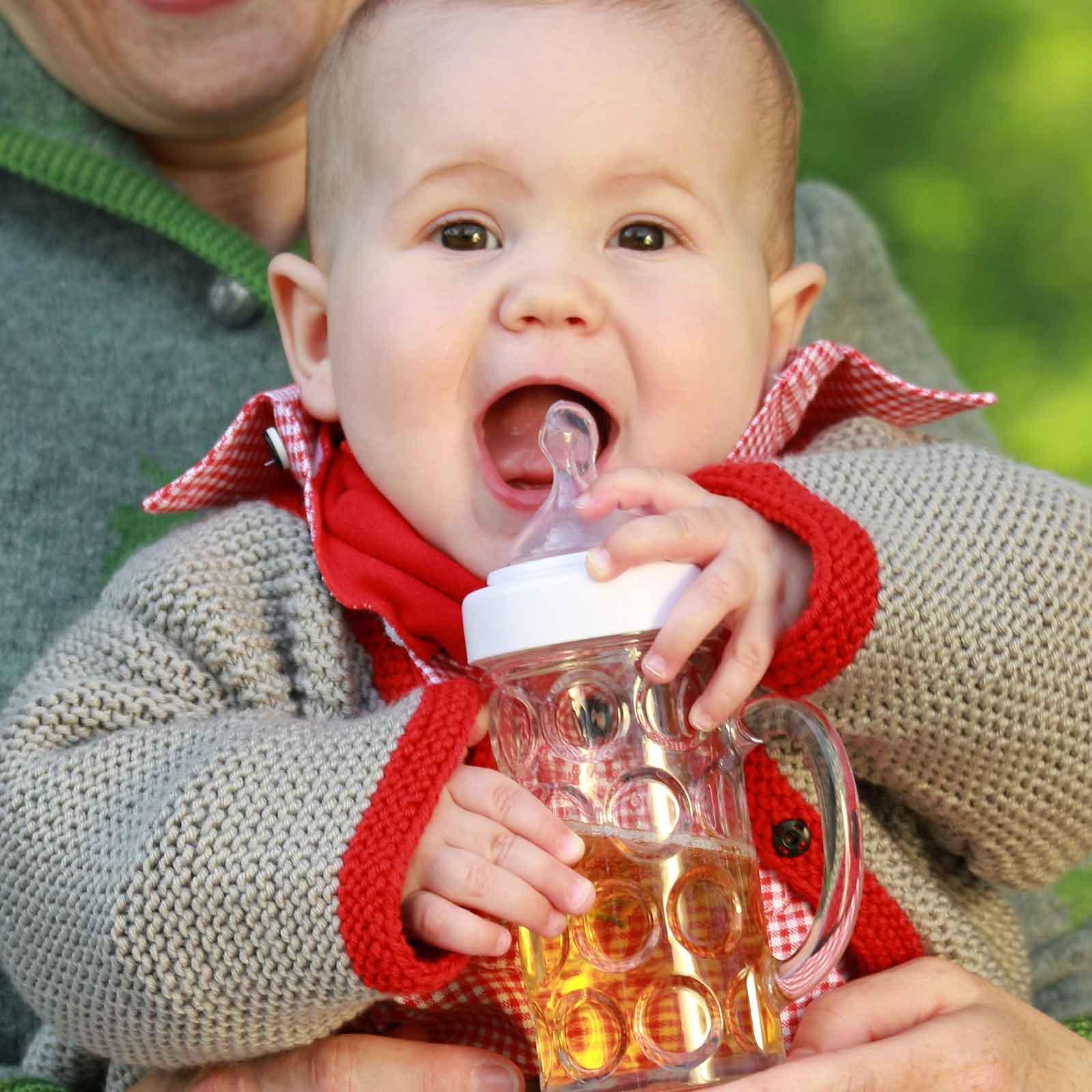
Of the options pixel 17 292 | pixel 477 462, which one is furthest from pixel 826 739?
pixel 17 292

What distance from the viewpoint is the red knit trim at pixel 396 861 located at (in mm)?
1027

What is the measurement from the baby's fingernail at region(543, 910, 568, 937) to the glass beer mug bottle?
0.11ft

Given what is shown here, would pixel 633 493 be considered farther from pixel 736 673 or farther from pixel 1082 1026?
pixel 1082 1026

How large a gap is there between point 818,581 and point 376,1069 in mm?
502

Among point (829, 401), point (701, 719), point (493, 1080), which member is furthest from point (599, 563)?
point (829, 401)

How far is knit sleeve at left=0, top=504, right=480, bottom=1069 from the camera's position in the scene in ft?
3.46

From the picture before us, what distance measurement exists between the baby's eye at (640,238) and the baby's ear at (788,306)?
183 mm

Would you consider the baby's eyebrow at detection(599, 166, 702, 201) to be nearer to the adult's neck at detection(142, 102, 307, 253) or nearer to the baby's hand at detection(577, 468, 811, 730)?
the baby's hand at detection(577, 468, 811, 730)

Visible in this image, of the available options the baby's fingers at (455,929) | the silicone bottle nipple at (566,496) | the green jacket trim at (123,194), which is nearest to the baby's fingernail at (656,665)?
the silicone bottle nipple at (566,496)

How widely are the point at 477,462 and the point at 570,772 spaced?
1.02 ft

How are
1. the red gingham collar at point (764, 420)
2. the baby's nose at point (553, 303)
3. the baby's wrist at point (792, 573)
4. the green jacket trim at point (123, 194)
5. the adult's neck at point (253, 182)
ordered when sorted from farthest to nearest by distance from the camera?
the adult's neck at point (253, 182), the green jacket trim at point (123, 194), the red gingham collar at point (764, 420), the baby's nose at point (553, 303), the baby's wrist at point (792, 573)

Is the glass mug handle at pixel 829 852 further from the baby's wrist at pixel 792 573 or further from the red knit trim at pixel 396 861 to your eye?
the red knit trim at pixel 396 861

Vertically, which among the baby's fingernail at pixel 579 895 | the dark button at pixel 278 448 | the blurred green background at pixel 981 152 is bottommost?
the baby's fingernail at pixel 579 895

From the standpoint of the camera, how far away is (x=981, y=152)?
9.75 feet
